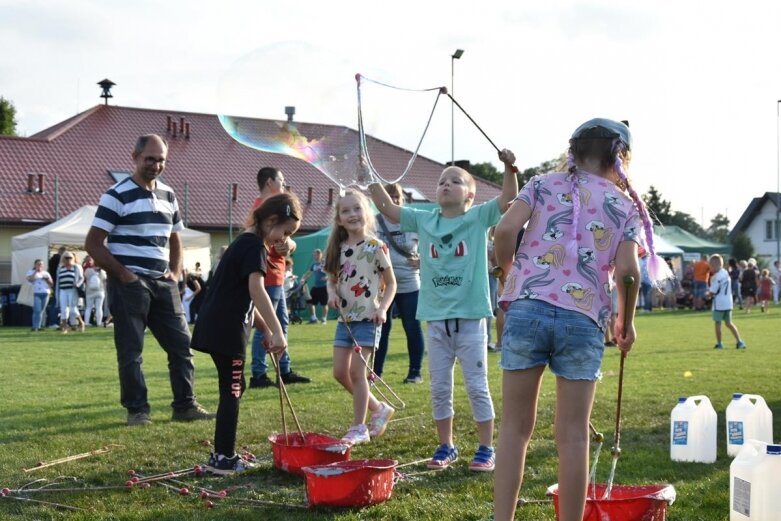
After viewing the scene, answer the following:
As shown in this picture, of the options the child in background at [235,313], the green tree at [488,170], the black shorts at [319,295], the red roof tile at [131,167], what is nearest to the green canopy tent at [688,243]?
the red roof tile at [131,167]

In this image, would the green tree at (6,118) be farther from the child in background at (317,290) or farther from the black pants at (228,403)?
the black pants at (228,403)

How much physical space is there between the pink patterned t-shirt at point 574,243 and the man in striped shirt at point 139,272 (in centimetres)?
405

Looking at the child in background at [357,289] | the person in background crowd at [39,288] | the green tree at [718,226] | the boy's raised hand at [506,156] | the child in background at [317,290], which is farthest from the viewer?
the green tree at [718,226]

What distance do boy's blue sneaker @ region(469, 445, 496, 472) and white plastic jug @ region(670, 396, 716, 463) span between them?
114 cm

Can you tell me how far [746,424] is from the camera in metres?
5.70

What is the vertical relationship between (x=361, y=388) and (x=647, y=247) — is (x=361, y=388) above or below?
below

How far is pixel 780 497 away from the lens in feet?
13.5

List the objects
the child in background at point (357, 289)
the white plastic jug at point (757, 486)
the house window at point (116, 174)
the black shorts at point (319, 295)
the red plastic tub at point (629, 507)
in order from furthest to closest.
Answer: the house window at point (116, 174)
the black shorts at point (319, 295)
the child in background at point (357, 289)
the white plastic jug at point (757, 486)
the red plastic tub at point (629, 507)

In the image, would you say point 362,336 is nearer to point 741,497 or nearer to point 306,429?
point 306,429

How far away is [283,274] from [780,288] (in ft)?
117

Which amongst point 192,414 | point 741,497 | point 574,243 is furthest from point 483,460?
point 192,414

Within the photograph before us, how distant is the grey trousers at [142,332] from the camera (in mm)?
6992

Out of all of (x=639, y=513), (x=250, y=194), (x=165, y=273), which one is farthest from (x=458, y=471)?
(x=250, y=194)

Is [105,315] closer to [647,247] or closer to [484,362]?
[484,362]
